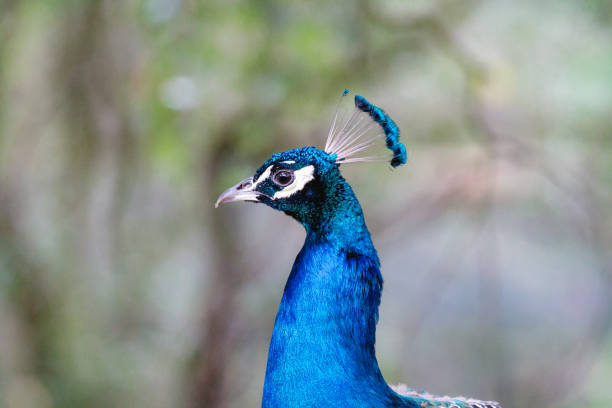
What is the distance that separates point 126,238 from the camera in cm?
240

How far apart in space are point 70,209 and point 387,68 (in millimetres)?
1130

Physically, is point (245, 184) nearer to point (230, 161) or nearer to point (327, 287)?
point (327, 287)

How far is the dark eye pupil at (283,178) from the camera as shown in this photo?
3.27ft

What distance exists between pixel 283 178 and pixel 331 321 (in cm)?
21

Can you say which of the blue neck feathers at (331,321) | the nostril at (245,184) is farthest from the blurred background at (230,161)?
the blue neck feathers at (331,321)

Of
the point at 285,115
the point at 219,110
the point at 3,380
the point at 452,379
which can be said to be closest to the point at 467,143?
the point at 285,115

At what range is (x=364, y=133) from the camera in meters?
1.01

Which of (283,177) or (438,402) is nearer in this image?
(283,177)

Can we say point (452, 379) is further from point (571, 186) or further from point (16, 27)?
point (16, 27)

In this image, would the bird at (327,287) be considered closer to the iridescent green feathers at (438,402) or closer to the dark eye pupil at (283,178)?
the dark eye pupil at (283,178)

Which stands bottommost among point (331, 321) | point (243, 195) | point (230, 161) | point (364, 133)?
point (331, 321)

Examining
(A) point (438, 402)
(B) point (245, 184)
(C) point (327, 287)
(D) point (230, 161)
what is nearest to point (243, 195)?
(B) point (245, 184)

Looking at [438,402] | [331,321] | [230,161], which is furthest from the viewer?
[230,161]

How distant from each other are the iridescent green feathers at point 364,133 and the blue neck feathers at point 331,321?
0.06m
